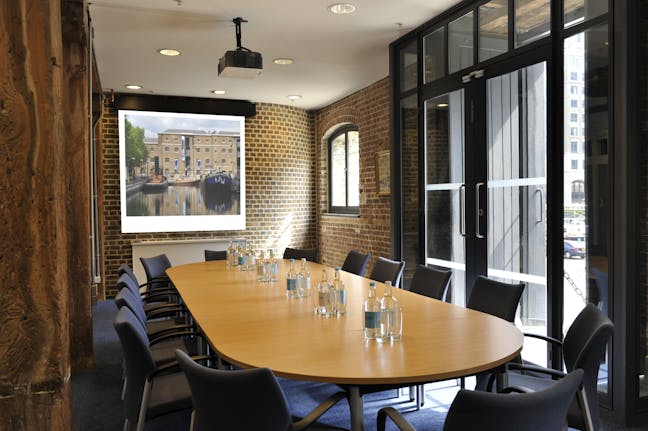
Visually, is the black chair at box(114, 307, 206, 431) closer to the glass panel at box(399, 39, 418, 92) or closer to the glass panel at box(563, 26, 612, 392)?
the glass panel at box(563, 26, 612, 392)

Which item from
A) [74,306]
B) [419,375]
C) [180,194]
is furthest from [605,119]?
[180,194]

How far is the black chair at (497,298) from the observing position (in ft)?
10.2

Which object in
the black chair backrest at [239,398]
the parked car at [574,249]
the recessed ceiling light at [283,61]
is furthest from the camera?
the recessed ceiling light at [283,61]

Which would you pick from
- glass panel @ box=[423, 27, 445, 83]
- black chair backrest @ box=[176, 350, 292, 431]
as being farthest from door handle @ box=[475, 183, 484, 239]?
black chair backrest @ box=[176, 350, 292, 431]

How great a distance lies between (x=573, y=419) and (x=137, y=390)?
1.93m

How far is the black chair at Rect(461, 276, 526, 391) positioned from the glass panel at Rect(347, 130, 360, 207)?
5.08 m

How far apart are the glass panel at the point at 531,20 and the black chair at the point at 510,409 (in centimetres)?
306

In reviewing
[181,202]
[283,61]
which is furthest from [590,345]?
[181,202]

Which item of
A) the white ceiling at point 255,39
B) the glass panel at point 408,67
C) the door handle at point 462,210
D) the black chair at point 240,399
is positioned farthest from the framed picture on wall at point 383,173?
the black chair at point 240,399

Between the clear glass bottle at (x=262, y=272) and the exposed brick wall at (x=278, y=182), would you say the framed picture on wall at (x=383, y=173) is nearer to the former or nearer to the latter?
the exposed brick wall at (x=278, y=182)

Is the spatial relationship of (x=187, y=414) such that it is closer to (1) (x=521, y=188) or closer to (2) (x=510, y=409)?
(2) (x=510, y=409)

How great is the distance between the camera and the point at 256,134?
29.3 feet

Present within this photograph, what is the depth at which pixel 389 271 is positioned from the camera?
14.6ft

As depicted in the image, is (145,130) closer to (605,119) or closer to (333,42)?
(333,42)
